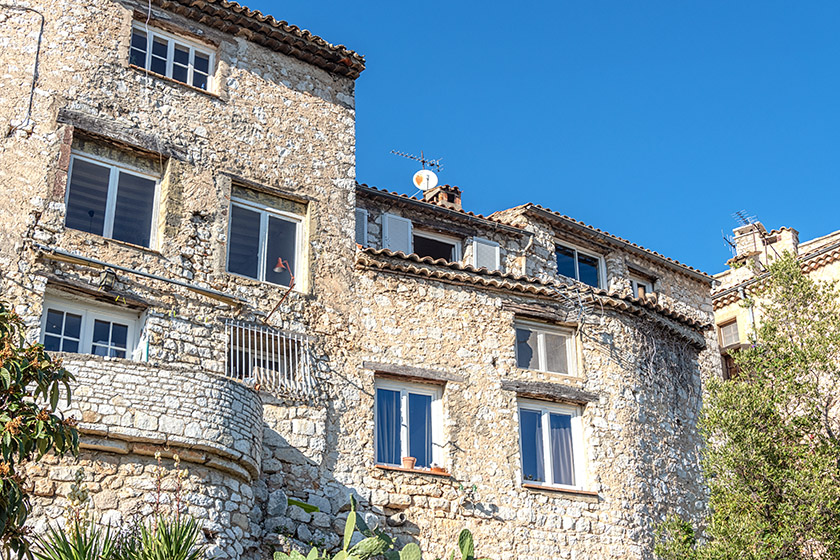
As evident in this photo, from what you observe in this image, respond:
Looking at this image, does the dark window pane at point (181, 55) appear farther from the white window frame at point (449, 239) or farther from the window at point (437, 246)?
the white window frame at point (449, 239)

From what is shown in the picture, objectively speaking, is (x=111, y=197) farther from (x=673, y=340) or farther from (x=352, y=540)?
(x=673, y=340)

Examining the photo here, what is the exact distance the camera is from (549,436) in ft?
60.1

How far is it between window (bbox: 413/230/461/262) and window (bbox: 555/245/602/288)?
9.01 feet

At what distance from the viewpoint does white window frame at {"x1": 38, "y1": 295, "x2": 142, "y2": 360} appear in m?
15.1

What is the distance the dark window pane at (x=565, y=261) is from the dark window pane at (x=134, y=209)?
32.7 ft

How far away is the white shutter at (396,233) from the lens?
20.6 m

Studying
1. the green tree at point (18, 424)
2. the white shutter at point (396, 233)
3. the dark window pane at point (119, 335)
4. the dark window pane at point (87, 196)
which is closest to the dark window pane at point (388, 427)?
the white shutter at point (396, 233)

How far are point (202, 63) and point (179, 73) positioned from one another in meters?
0.56

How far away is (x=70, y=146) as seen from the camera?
16078 mm

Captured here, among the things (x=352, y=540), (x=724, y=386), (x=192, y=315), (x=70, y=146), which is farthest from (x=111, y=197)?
(x=724, y=386)

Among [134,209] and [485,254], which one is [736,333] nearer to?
[485,254]

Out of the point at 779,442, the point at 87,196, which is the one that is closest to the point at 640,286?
the point at 779,442

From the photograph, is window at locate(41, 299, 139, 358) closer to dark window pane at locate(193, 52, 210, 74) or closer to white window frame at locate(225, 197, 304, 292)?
white window frame at locate(225, 197, 304, 292)

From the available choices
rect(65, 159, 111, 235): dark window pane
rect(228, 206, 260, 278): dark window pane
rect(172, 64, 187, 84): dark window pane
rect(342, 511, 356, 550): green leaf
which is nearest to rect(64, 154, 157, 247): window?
rect(65, 159, 111, 235): dark window pane
